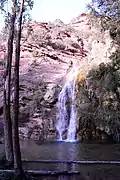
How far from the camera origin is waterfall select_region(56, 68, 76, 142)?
1075 inches

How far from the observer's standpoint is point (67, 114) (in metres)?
28.4

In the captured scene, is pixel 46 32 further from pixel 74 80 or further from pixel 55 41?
pixel 74 80

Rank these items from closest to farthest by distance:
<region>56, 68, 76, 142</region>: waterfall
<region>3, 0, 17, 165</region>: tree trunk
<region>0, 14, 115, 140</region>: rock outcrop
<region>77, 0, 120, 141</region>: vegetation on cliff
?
<region>3, 0, 17, 165</region>: tree trunk → <region>77, 0, 120, 141</region>: vegetation on cliff → <region>56, 68, 76, 142</region>: waterfall → <region>0, 14, 115, 140</region>: rock outcrop

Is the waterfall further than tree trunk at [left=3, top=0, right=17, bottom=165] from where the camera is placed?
Yes

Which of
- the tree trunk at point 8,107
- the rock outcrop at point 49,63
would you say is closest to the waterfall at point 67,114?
the rock outcrop at point 49,63

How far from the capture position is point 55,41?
43.5 meters

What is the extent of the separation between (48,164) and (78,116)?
1308 centimetres

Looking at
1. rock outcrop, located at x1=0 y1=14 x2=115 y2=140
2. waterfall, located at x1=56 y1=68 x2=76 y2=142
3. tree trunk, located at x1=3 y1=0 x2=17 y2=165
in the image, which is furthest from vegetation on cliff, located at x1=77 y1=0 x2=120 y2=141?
tree trunk, located at x1=3 y1=0 x2=17 y2=165

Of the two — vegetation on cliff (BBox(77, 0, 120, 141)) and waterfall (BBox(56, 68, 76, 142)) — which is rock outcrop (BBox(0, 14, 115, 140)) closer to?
waterfall (BBox(56, 68, 76, 142))

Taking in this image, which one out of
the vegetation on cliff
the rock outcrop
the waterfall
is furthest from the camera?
the rock outcrop

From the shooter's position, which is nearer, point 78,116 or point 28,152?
point 28,152

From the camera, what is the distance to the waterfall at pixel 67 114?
27306mm

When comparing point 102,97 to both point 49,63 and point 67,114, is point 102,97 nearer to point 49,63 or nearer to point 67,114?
point 67,114

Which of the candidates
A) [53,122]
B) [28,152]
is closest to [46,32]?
[53,122]
